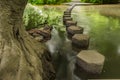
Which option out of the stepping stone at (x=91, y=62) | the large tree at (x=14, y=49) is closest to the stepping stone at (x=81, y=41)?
the stepping stone at (x=91, y=62)

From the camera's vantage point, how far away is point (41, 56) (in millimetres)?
4312

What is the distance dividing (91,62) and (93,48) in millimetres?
1590

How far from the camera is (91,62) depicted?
4.45 metres

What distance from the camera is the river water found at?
454 cm

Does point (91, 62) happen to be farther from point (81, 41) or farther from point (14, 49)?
point (14, 49)

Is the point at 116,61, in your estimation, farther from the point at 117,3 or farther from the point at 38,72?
the point at 117,3

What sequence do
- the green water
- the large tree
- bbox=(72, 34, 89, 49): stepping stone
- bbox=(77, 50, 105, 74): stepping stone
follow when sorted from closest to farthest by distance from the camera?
the large tree → bbox=(77, 50, 105, 74): stepping stone → the green water → bbox=(72, 34, 89, 49): stepping stone

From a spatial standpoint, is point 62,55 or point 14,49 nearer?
point 14,49

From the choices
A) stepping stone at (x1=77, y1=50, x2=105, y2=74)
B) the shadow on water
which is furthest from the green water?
the shadow on water

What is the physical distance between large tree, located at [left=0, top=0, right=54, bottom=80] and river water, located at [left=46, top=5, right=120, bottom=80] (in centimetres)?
96

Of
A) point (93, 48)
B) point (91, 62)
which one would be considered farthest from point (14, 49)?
point (93, 48)

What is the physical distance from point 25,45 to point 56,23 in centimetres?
481

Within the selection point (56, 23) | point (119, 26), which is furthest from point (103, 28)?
point (56, 23)

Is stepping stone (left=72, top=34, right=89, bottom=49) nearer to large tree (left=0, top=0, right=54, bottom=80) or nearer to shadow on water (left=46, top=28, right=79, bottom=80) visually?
shadow on water (left=46, top=28, right=79, bottom=80)
